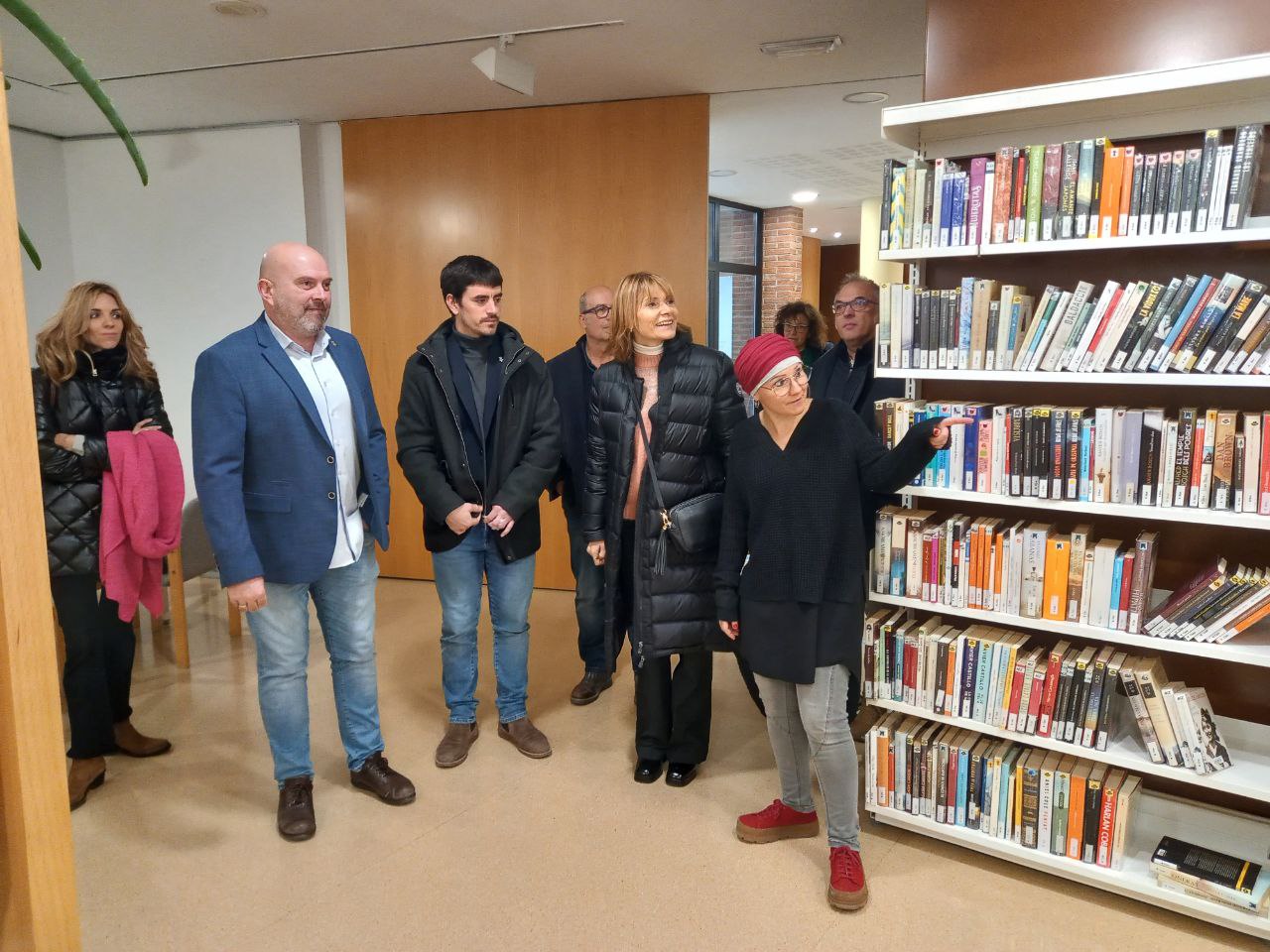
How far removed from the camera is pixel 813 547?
7.18 ft

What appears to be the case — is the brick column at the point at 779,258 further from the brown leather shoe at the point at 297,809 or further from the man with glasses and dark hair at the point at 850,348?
the brown leather shoe at the point at 297,809

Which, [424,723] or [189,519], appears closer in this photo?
[424,723]

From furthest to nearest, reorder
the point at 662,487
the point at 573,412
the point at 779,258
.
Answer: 1. the point at 779,258
2. the point at 573,412
3. the point at 662,487

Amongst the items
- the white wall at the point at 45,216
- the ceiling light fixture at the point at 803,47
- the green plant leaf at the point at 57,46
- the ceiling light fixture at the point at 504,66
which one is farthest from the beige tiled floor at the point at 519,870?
the white wall at the point at 45,216

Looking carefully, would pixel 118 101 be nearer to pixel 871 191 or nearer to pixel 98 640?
pixel 98 640

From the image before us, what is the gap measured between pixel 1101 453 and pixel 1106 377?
0.19m

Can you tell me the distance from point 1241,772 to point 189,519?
416 centimetres

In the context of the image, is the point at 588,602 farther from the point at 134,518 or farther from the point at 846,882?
the point at 134,518

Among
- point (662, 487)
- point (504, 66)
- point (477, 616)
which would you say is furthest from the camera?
point (504, 66)

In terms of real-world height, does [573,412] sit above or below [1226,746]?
above

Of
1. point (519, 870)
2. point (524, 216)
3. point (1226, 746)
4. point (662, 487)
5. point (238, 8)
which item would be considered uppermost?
point (238, 8)

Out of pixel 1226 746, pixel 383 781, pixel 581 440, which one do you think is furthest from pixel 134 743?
pixel 1226 746

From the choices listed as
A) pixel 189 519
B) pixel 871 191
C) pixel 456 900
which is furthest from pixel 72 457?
pixel 871 191

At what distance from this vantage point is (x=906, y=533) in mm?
2434
